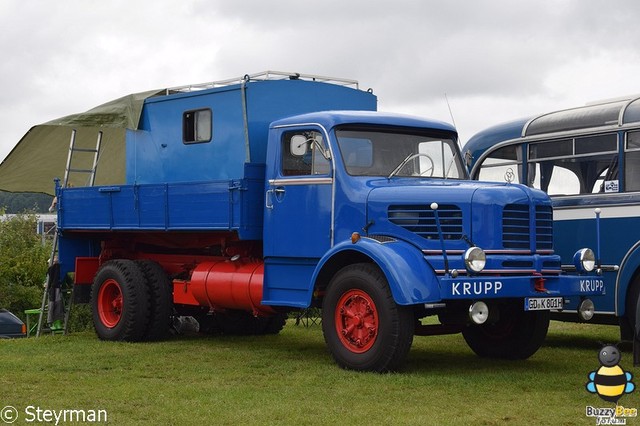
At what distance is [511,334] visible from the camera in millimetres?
11336

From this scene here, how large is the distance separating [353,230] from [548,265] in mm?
2016

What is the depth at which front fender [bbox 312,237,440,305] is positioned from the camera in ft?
31.2

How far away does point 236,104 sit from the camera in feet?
40.5

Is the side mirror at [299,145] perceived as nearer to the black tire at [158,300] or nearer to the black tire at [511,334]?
the black tire at [511,334]

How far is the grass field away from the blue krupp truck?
52cm

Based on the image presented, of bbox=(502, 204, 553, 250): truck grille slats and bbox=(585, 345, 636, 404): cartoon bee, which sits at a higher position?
bbox=(502, 204, 553, 250): truck grille slats

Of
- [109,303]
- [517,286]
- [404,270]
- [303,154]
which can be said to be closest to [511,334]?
[517,286]

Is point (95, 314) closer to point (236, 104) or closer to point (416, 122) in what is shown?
point (236, 104)

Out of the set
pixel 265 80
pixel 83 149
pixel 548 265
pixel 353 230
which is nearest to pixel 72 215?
pixel 83 149

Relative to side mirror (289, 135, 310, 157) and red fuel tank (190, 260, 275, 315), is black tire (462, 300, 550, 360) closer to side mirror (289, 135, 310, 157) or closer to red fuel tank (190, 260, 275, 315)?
red fuel tank (190, 260, 275, 315)

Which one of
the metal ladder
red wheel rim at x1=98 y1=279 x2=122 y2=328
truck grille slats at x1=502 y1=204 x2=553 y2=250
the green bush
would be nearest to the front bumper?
truck grille slats at x1=502 y1=204 x2=553 y2=250

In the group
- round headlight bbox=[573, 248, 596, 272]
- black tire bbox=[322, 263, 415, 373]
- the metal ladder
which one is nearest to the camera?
black tire bbox=[322, 263, 415, 373]

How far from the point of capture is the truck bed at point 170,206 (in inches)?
467

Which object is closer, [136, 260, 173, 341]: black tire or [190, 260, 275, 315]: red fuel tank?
[190, 260, 275, 315]: red fuel tank
